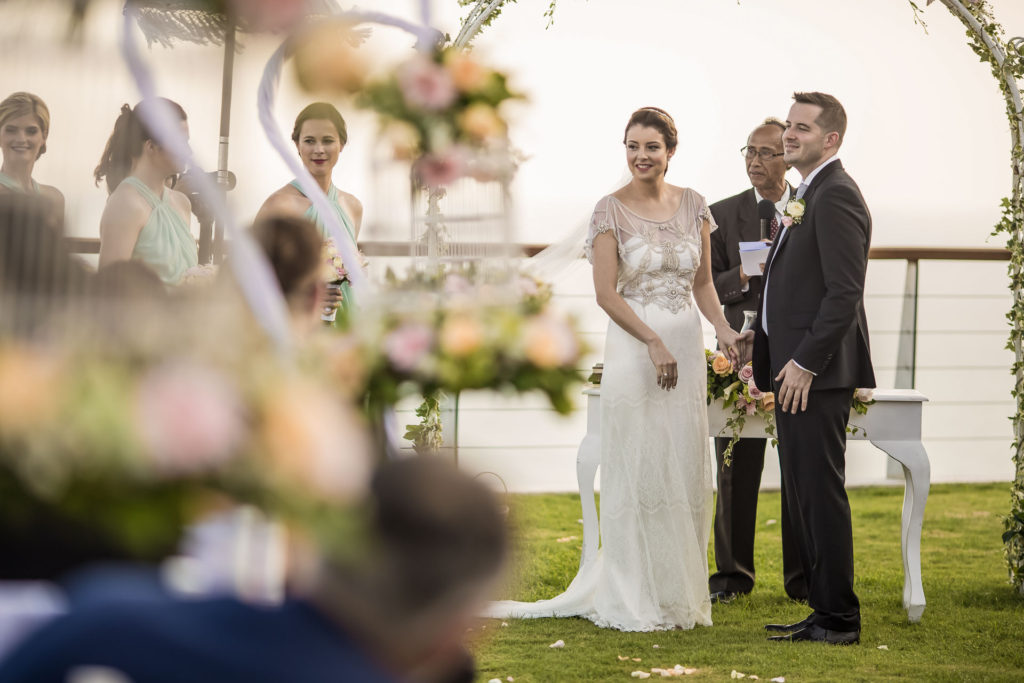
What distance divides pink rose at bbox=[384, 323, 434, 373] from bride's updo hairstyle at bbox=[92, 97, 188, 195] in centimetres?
37

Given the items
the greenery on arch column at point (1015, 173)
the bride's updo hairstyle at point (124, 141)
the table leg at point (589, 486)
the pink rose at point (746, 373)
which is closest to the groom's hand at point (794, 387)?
the pink rose at point (746, 373)

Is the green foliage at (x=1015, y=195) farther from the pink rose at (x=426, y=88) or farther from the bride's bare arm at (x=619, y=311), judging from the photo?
the pink rose at (x=426, y=88)

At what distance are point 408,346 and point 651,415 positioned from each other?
2986 millimetres

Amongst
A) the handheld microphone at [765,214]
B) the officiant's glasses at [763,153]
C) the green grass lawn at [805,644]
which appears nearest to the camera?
the green grass lawn at [805,644]

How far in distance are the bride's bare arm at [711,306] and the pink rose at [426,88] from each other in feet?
10.0

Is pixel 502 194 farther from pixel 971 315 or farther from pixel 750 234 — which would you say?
pixel 971 315

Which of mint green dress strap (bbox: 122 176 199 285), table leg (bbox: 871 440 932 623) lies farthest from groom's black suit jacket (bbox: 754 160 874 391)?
mint green dress strap (bbox: 122 176 199 285)

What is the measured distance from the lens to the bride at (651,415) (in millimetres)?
4254

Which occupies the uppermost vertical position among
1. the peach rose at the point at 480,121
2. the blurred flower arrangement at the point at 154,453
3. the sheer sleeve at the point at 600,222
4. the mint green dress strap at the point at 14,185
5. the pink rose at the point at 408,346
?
the sheer sleeve at the point at 600,222

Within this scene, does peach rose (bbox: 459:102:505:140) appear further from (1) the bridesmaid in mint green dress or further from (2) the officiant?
(2) the officiant

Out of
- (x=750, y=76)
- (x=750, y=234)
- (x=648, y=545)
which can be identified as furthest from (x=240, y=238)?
(x=750, y=76)

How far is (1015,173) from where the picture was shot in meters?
4.76

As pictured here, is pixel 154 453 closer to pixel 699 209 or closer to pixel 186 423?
pixel 186 423

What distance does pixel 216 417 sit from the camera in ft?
3.24
